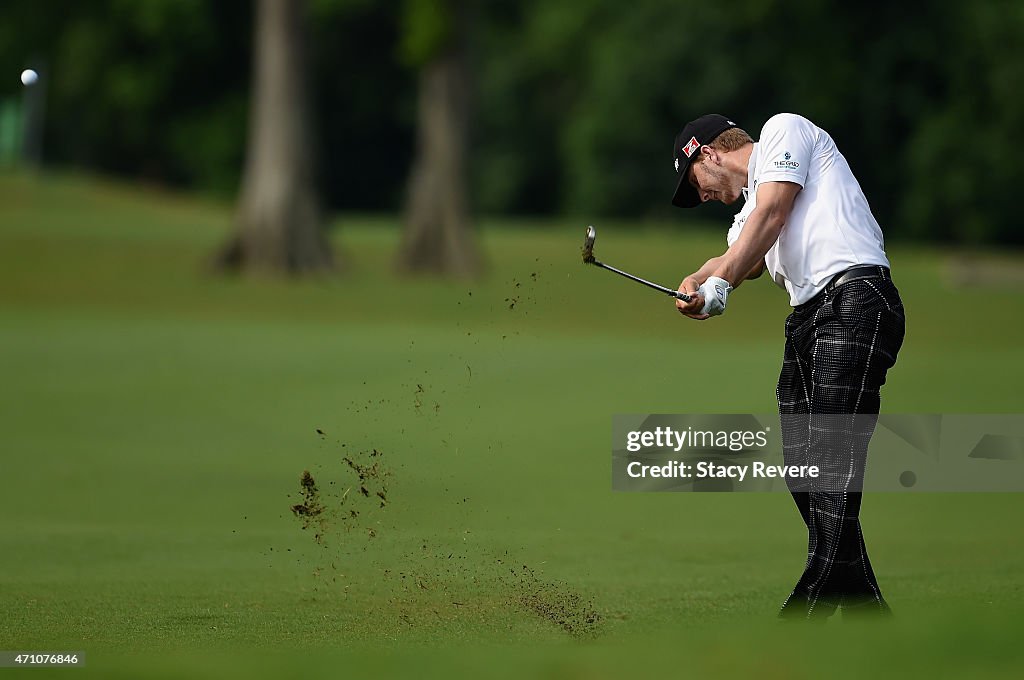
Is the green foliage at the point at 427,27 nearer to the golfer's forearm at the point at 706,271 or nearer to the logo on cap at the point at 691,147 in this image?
the logo on cap at the point at 691,147

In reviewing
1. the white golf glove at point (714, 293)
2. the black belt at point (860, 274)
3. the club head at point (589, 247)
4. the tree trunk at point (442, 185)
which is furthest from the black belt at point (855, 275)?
the tree trunk at point (442, 185)

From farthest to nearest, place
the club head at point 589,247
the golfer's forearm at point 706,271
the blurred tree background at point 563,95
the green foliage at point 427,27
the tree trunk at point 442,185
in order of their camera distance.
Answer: the blurred tree background at point 563,95, the tree trunk at point 442,185, the green foliage at point 427,27, the club head at point 589,247, the golfer's forearm at point 706,271

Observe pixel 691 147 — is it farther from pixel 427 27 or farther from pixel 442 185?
pixel 442 185

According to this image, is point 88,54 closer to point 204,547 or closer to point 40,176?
point 40,176

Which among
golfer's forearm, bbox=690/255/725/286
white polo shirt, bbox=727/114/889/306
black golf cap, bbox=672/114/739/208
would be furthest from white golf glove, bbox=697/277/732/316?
black golf cap, bbox=672/114/739/208

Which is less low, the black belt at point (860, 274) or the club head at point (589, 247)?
the club head at point (589, 247)

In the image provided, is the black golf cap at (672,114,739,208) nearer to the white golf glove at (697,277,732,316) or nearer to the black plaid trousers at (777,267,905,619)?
the white golf glove at (697,277,732,316)

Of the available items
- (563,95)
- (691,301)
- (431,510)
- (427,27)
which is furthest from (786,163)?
(563,95)

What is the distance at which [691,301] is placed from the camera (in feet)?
21.0

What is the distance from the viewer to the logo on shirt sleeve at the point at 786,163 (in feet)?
20.7

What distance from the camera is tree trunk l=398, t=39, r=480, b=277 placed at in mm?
37750

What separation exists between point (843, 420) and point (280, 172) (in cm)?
2990

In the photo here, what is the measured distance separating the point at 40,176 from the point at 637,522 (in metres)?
40.6

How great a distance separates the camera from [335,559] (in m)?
9.21
